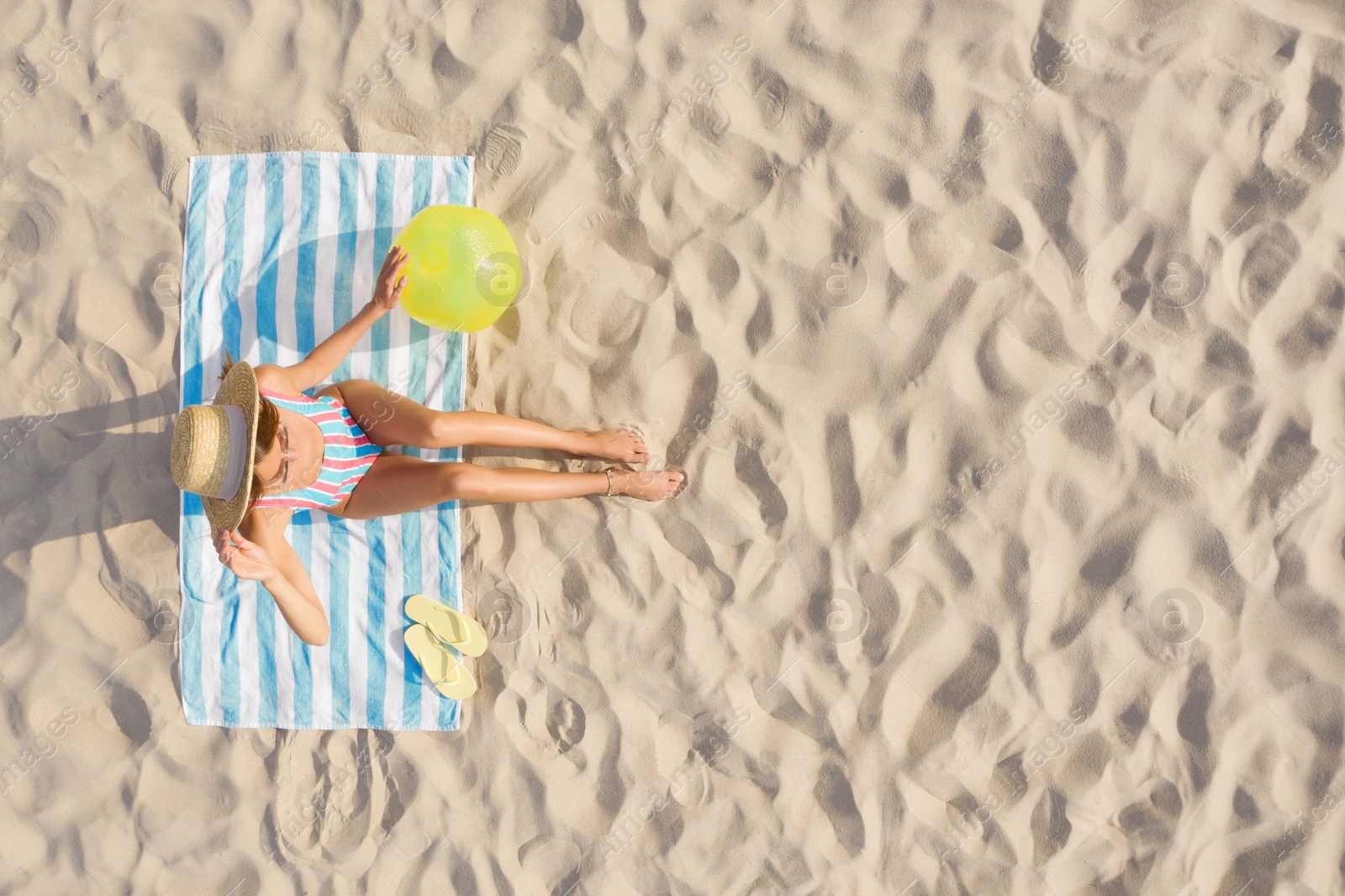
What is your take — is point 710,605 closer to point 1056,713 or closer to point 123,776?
point 1056,713

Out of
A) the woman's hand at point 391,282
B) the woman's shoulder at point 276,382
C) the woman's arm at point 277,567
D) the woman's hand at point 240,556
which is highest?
the woman's hand at point 391,282

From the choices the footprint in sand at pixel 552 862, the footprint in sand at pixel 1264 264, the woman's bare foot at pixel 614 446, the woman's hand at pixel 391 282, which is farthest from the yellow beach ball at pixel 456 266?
the footprint in sand at pixel 1264 264

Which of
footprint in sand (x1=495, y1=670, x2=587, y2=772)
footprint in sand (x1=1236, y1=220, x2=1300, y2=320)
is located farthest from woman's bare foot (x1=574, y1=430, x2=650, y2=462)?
footprint in sand (x1=1236, y1=220, x2=1300, y2=320)

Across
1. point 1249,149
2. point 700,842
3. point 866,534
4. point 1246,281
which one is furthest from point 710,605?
point 1249,149

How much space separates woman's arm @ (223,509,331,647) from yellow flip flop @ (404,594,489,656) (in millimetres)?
336

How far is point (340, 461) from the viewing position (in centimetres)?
278

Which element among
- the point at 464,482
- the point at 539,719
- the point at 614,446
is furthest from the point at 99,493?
the point at 614,446

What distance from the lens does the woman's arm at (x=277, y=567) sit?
248 centimetres

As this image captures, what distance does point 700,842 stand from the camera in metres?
3.00

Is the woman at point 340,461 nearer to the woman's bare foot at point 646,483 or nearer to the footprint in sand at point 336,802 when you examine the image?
the woman's bare foot at point 646,483

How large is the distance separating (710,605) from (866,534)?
26.9 inches

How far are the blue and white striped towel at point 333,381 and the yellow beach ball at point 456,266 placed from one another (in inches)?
14.7

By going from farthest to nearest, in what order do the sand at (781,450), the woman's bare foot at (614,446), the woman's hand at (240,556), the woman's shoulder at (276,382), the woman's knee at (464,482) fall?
the woman's bare foot at (614,446)
the sand at (781,450)
the woman's knee at (464,482)
the woman's shoulder at (276,382)
the woman's hand at (240,556)

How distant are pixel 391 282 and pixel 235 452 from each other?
2.62ft
